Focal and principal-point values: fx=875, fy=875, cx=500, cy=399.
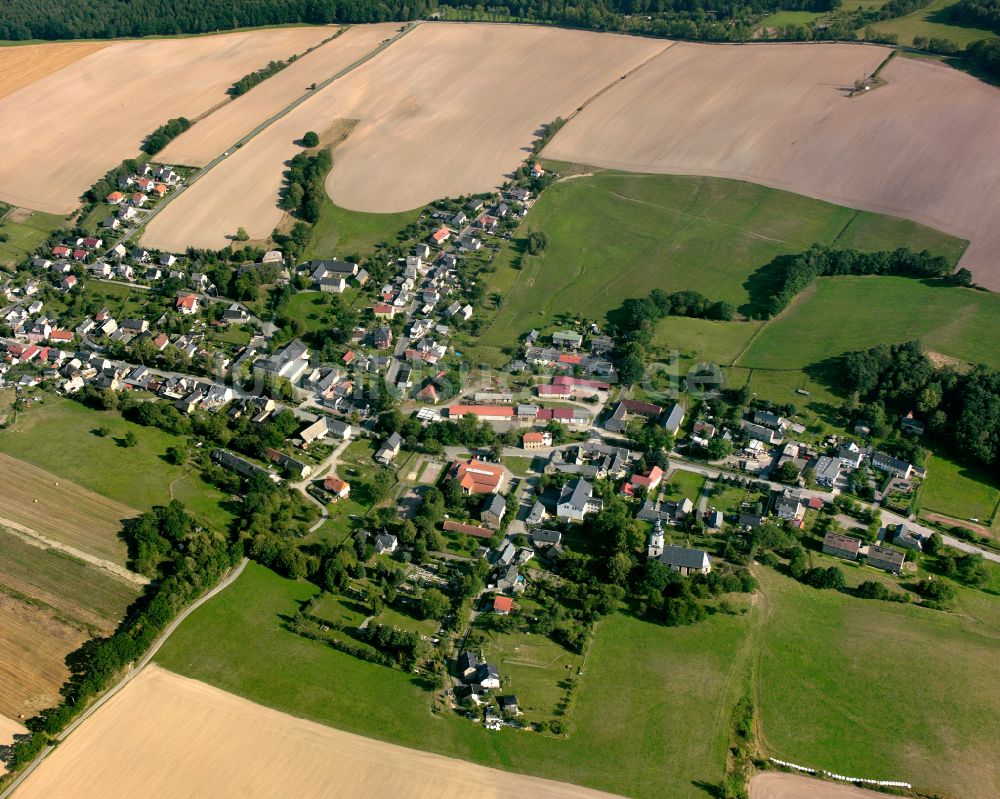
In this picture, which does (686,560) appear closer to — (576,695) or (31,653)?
(576,695)

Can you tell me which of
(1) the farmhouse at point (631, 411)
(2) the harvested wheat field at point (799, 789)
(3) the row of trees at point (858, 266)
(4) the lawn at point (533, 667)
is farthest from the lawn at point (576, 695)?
(3) the row of trees at point (858, 266)

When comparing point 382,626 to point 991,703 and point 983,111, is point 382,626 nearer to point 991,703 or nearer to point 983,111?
point 991,703

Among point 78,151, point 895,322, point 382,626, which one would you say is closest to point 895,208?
point 895,322

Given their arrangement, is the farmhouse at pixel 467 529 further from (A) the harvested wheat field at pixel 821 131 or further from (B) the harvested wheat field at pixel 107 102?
(B) the harvested wheat field at pixel 107 102

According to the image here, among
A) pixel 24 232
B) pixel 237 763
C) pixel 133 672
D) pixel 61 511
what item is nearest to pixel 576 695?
pixel 237 763

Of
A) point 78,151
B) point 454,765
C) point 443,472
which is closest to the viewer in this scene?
point 454,765

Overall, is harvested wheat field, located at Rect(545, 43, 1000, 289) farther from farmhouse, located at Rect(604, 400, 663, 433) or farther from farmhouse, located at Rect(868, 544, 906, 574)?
farmhouse, located at Rect(868, 544, 906, 574)

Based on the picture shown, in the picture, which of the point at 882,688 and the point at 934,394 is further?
the point at 934,394
